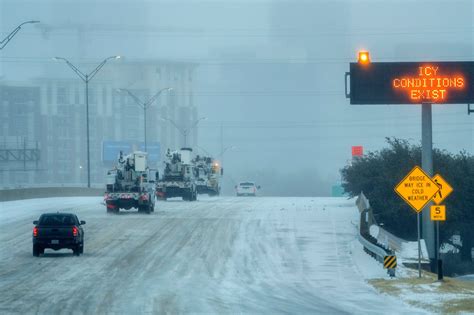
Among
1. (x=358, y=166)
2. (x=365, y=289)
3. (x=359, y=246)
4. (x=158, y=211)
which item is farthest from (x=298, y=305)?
(x=358, y=166)

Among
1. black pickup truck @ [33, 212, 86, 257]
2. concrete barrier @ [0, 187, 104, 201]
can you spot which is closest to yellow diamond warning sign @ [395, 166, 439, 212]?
black pickup truck @ [33, 212, 86, 257]

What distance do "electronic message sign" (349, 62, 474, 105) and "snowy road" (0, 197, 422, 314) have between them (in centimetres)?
662

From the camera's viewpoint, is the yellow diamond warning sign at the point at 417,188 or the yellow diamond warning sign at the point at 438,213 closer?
the yellow diamond warning sign at the point at 417,188

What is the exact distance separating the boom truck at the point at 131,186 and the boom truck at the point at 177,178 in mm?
13036

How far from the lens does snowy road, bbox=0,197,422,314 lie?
24797 mm

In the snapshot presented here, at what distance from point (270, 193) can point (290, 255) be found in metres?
147

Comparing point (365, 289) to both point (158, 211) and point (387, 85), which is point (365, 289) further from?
point (158, 211)

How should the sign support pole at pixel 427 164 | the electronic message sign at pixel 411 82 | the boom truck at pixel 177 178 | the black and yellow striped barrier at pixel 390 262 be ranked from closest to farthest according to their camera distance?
the black and yellow striped barrier at pixel 390 262
the electronic message sign at pixel 411 82
the sign support pole at pixel 427 164
the boom truck at pixel 177 178

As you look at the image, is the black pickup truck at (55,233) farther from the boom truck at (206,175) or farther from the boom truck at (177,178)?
the boom truck at (206,175)

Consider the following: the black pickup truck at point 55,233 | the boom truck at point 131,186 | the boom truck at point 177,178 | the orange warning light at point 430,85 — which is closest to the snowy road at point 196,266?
the black pickup truck at point 55,233

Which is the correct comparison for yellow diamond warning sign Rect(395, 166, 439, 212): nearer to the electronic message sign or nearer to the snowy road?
the snowy road

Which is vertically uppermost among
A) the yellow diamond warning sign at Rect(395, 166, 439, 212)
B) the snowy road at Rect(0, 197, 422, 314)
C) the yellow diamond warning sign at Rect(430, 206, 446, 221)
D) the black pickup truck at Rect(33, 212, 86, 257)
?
the yellow diamond warning sign at Rect(395, 166, 439, 212)

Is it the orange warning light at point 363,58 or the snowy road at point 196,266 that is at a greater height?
the orange warning light at point 363,58

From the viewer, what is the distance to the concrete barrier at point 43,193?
65188mm
